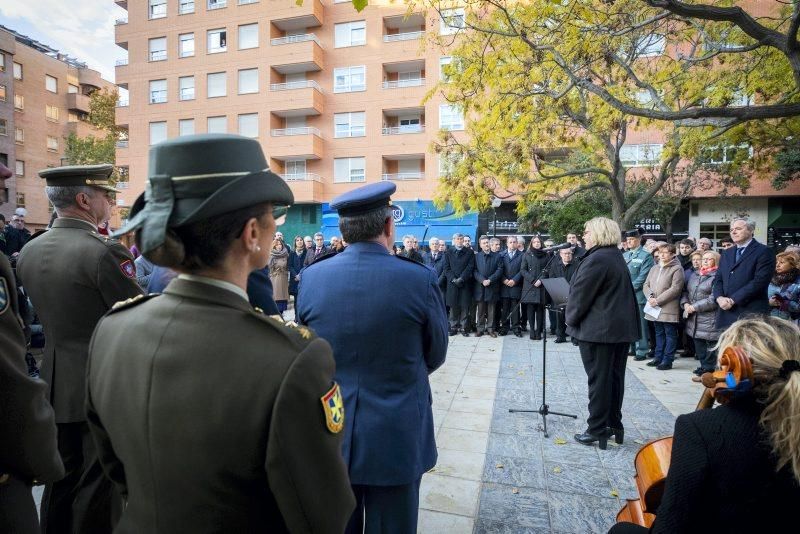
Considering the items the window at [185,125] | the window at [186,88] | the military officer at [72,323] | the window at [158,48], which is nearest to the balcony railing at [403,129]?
the window at [185,125]

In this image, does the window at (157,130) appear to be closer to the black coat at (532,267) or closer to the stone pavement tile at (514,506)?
the black coat at (532,267)

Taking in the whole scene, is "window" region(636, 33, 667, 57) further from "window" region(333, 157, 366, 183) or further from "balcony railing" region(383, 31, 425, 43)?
"window" region(333, 157, 366, 183)

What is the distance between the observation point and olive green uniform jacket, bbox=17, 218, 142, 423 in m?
2.57

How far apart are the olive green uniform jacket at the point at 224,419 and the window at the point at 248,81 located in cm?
3186

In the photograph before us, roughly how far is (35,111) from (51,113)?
1.77 metres

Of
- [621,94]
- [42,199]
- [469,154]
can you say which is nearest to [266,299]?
[621,94]

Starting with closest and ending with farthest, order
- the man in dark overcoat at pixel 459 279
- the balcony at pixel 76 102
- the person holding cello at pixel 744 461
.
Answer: the person holding cello at pixel 744 461 → the man in dark overcoat at pixel 459 279 → the balcony at pixel 76 102

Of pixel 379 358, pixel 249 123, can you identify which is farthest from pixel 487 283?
pixel 249 123

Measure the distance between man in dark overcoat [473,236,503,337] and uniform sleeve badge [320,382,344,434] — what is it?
10097mm

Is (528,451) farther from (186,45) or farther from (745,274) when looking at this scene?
(186,45)

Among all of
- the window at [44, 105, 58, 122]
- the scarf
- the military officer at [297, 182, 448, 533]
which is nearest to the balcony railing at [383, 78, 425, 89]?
the scarf

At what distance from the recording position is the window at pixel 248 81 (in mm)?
29859

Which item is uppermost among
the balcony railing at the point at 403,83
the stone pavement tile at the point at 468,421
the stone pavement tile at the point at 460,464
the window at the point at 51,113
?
the window at the point at 51,113

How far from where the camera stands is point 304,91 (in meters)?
28.7
